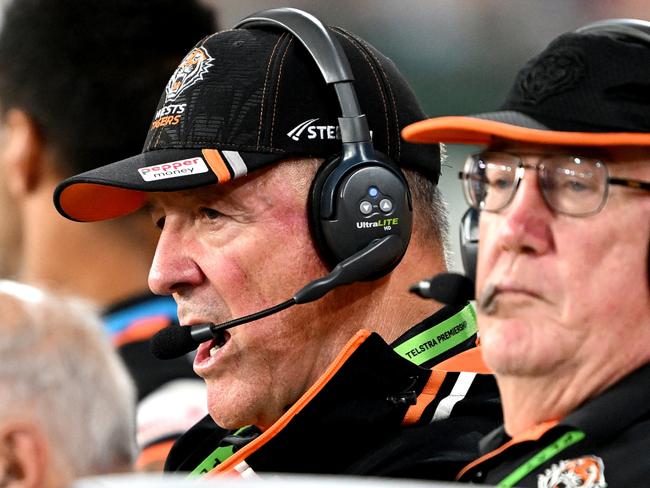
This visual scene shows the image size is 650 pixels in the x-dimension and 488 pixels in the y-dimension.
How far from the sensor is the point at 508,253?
1.69m

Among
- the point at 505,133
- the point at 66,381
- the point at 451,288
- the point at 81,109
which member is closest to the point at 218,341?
the point at 451,288

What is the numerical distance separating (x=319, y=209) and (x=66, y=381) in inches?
27.5

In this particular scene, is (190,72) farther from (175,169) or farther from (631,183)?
(631,183)

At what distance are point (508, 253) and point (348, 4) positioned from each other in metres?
4.45

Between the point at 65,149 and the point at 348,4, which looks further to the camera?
the point at 348,4

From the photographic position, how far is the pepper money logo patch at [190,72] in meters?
2.25

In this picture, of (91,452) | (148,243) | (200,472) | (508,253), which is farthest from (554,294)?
(148,243)

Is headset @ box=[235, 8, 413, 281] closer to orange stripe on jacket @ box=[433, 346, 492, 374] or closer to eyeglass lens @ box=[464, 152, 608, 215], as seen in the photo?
orange stripe on jacket @ box=[433, 346, 492, 374]

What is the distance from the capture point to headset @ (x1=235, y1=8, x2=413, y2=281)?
2172mm

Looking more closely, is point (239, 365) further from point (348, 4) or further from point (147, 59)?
point (348, 4)

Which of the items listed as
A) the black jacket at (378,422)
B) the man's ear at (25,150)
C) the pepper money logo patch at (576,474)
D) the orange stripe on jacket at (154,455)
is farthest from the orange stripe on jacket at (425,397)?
the man's ear at (25,150)

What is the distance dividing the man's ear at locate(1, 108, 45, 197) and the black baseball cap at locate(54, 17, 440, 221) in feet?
3.60

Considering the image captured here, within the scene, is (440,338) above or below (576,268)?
below

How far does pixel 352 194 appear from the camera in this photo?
2166 millimetres
